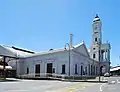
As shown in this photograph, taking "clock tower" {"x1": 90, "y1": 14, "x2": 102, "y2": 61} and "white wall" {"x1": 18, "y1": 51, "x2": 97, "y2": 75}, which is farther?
"clock tower" {"x1": 90, "y1": 14, "x2": 102, "y2": 61}

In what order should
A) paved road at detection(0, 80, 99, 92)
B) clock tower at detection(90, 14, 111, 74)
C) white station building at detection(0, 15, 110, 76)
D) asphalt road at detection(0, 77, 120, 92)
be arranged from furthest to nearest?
clock tower at detection(90, 14, 111, 74) < white station building at detection(0, 15, 110, 76) < asphalt road at detection(0, 77, 120, 92) < paved road at detection(0, 80, 99, 92)

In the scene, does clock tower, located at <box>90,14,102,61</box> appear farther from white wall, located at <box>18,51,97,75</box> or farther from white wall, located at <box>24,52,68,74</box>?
white wall, located at <box>24,52,68,74</box>

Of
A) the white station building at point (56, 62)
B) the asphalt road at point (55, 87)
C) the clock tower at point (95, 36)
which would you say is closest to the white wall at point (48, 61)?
the white station building at point (56, 62)

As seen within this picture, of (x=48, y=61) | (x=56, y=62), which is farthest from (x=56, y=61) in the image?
(x=48, y=61)

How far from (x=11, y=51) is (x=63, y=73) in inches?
748

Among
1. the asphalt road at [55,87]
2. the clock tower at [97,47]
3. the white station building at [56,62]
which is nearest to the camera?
the asphalt road at [55,87]

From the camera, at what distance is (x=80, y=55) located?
63688 millimetres

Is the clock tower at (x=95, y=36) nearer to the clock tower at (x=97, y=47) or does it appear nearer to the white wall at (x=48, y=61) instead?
the clock tower at (x=97, y=47)

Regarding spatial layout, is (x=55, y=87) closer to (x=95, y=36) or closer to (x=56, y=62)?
(x=56, y=62)

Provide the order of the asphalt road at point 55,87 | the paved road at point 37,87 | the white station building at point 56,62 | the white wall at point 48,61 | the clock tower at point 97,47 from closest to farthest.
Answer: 1. the paved road at point 37,87
2. the asphalt road at point 55,87
3. the white station building at point 56,62
4. the white wall at point 48,61
5. the clock tower at point 97,47

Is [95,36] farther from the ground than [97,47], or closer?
farther from the ground

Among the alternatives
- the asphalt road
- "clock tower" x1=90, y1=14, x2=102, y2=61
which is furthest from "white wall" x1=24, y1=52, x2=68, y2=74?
"clock tower" x1=90, y1=14, x2=102, y2=61

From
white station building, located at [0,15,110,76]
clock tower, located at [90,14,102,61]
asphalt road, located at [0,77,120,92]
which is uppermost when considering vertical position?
clock tower, located at [90,14,102,61]

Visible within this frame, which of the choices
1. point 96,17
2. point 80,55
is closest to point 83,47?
point 80,55
